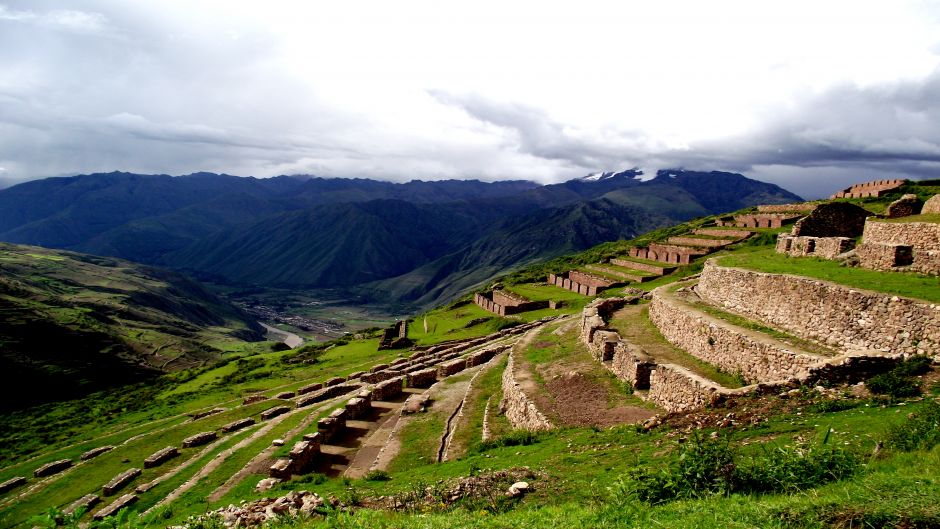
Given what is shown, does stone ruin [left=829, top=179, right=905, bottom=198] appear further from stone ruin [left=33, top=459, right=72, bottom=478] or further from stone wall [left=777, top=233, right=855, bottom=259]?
stone ruin [left=33, top=459, right=72, bottom=478]

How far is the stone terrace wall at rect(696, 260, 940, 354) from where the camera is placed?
567 inches

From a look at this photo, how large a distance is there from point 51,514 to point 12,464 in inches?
1843

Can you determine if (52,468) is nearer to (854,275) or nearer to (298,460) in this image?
(298,460)

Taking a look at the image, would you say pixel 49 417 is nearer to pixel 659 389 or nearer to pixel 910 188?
pixel 659 389

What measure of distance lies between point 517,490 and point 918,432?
8.15 metres

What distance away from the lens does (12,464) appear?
40531 mm

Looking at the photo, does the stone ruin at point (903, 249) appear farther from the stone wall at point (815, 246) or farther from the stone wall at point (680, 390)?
the stone wall at point (680, 390)

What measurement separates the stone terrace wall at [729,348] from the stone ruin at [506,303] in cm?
3726

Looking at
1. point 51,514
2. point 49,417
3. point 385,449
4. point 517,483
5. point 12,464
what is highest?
point 51,514

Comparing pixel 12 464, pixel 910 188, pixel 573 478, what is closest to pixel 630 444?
pixel 573 478

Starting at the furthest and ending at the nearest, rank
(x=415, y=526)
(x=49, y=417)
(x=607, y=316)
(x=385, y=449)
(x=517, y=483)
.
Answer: (x=49, y=417) < (x=607, y=316) < (x=385, y=449) < (x=517, y=483) < (x=415, y=526)

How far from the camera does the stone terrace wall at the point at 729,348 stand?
1617cm

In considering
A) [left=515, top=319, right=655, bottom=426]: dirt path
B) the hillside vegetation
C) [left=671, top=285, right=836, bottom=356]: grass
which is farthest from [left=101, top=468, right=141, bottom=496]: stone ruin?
[left=671, top=285, right=836, bottom=356]: grass

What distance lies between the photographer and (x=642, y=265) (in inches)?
2640
